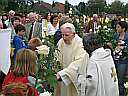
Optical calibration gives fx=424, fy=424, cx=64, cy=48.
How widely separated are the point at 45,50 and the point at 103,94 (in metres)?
1.09

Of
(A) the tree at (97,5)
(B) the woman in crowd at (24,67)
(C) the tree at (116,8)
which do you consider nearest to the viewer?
(B) the woman in crowd at (24,67)

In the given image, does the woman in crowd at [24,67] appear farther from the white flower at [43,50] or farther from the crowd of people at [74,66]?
the white flower at [43,50]

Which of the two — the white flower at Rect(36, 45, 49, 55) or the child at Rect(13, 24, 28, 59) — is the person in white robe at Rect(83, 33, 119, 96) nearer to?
the white flower at Rect(36, 45, 49, 55)

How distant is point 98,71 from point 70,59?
1.42 metres

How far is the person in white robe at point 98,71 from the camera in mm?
5879

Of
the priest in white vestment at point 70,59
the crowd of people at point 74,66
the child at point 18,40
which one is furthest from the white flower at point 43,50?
the child at point 18,40

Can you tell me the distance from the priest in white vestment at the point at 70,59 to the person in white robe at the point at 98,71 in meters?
0.65

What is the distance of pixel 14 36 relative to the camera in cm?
847

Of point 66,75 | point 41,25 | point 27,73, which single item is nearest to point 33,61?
point 27,73

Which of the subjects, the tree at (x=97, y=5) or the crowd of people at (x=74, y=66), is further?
the tree at (x=97, y=5)

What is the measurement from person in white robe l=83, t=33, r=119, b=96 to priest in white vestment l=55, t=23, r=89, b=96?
2.15ft

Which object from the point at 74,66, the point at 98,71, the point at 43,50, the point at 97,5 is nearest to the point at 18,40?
the point at 74,66

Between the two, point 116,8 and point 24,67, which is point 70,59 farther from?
point 116,8

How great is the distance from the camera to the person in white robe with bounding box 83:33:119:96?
588cm
